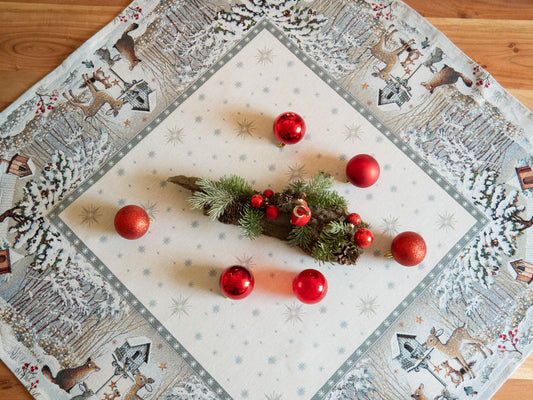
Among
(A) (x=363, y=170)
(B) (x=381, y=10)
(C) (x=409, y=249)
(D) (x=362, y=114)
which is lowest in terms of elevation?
(C) (x=409, y=249)

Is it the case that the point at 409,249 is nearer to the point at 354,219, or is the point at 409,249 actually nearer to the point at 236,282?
the point at 354,219

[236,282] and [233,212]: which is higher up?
[233,212]

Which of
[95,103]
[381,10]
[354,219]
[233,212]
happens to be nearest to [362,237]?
[354,219]

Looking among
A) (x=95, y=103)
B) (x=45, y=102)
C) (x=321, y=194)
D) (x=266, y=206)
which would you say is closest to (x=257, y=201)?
(x=266, y=206)

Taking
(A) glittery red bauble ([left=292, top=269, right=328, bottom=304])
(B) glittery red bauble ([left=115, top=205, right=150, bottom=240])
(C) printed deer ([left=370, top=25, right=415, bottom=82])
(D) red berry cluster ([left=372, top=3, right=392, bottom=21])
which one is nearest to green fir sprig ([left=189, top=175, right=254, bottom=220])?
(B) glittery red bauble ([left=115, top=205, right=150, bottom=240])

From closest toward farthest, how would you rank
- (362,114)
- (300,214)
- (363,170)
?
(300,214) < (363,170) < (362,114)

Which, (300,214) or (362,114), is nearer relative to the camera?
(300,214)

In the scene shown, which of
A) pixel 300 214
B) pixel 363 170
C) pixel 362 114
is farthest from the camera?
pixel 362 114

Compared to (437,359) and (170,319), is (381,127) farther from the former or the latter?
(170,319)

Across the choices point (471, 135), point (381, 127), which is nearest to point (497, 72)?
point (471, 135)
